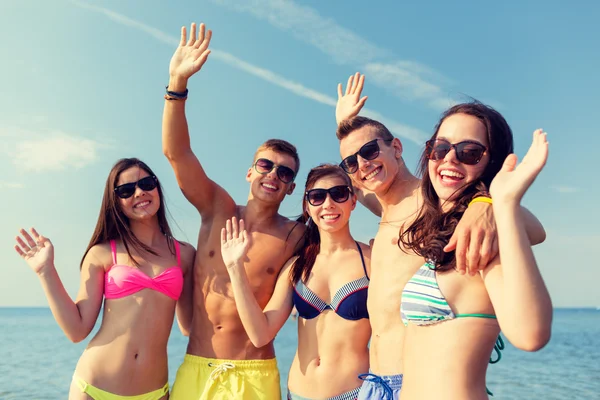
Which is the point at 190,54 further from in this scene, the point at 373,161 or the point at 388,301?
the point at 388,301

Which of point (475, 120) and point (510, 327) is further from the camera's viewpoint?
point (475, 120)

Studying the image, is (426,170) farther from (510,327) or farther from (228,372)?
(228,372)

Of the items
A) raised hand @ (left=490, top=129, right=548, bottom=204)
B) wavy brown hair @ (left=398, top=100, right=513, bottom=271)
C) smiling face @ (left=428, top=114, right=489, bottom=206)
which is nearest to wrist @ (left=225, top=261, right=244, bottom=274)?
wavy brown hair @ (left=398, top=100, right=513, bottom=271)

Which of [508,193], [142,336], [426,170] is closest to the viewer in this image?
[508,193]

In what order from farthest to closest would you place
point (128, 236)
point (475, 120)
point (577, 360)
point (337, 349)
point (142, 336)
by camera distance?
1. point (577, 360)
2. point (128, 236)
3. point (142, 336)
4. point (337, 349)
5. point (475, 120)

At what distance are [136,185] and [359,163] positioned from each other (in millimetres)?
2419

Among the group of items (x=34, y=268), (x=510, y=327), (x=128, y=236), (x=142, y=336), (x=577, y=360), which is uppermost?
(x=128, y=236)

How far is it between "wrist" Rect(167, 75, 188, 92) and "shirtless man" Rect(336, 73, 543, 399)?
1.72 m

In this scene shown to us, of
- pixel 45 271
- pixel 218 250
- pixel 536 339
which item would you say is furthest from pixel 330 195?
pixel 45 271

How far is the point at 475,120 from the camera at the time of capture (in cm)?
333

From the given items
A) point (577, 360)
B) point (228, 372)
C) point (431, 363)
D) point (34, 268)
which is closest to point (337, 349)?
point (228, 372)

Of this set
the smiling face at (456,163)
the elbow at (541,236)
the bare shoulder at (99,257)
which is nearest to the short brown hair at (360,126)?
the smiling face at (456,163)

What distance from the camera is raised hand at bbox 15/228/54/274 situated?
5.14 metres

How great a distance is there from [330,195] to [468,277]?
221cm
